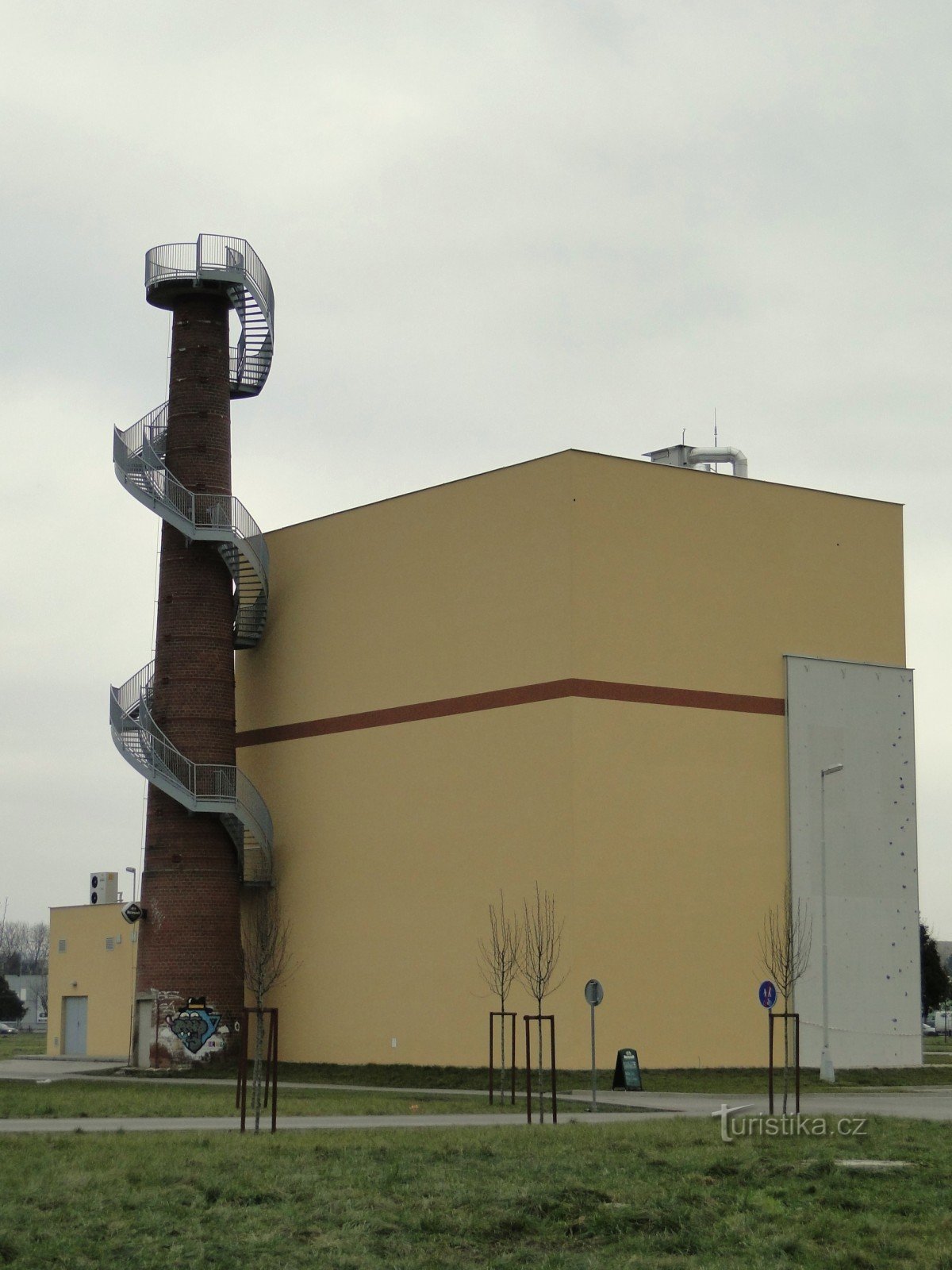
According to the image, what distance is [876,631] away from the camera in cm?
4884

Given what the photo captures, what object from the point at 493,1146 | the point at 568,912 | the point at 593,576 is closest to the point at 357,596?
the point at 593,576

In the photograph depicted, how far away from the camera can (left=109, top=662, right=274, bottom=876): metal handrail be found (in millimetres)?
47094

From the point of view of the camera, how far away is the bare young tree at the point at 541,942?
41.5 metres

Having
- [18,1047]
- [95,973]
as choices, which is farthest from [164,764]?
[18,1047]

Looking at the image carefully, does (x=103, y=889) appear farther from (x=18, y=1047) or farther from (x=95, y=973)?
(x=18, y=1047)

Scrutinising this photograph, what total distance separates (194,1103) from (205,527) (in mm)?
20265

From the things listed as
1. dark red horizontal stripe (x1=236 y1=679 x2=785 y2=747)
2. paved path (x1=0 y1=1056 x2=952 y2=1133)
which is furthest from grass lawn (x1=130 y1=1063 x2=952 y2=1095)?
dark red horizontal stripe (x1=236 y1=679 x2=785 y2=747)

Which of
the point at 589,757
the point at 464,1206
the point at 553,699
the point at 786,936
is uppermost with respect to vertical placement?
the point at 553,699

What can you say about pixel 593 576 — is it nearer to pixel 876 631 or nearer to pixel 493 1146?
pixel 876 631

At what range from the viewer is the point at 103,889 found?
6712cm

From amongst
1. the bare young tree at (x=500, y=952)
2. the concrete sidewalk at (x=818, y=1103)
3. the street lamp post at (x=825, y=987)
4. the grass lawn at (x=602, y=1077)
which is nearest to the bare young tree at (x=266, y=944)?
the grass lawn at (x=602, y=1077)

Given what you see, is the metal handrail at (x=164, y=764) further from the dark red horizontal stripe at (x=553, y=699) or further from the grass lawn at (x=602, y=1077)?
the grass lawn at (x=602, y=1077)

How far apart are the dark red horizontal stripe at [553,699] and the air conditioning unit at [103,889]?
20554 mm

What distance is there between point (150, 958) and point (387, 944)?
21.3ft
